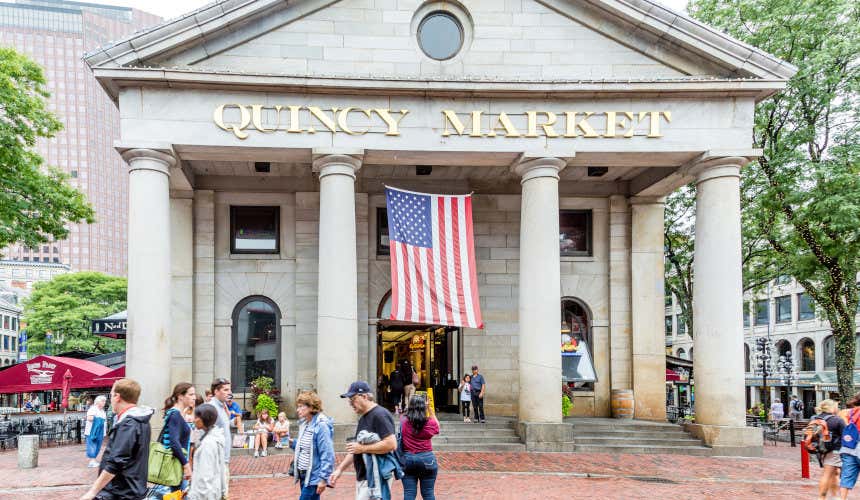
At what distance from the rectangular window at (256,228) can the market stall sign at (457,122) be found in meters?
5.32

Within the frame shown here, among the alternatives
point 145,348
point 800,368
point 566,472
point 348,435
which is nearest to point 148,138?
point 145,348

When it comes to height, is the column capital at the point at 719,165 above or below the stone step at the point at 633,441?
above

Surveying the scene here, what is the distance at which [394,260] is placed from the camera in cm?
1844

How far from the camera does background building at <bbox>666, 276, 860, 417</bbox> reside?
2048 inches

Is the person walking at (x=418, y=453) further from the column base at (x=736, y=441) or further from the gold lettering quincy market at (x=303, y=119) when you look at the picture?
the column base at (x=736, y=441)

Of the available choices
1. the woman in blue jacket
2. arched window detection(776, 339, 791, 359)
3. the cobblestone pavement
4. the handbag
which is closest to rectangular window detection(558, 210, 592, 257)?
the cobblestone pavement

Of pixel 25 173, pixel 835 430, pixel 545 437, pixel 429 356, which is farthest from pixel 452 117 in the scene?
pixel 25 173

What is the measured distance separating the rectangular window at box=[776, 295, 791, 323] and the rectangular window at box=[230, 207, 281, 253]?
47.1 m

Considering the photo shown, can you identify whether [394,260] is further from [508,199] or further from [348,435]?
[508,199]

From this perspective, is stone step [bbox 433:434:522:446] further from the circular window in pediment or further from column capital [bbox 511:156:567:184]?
the circular window in pediment

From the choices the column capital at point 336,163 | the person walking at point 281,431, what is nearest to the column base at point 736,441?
→ the person walking at point 281,431

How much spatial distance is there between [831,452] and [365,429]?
800cm

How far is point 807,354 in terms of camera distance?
54.9 m

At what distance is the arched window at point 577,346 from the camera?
22656mm
